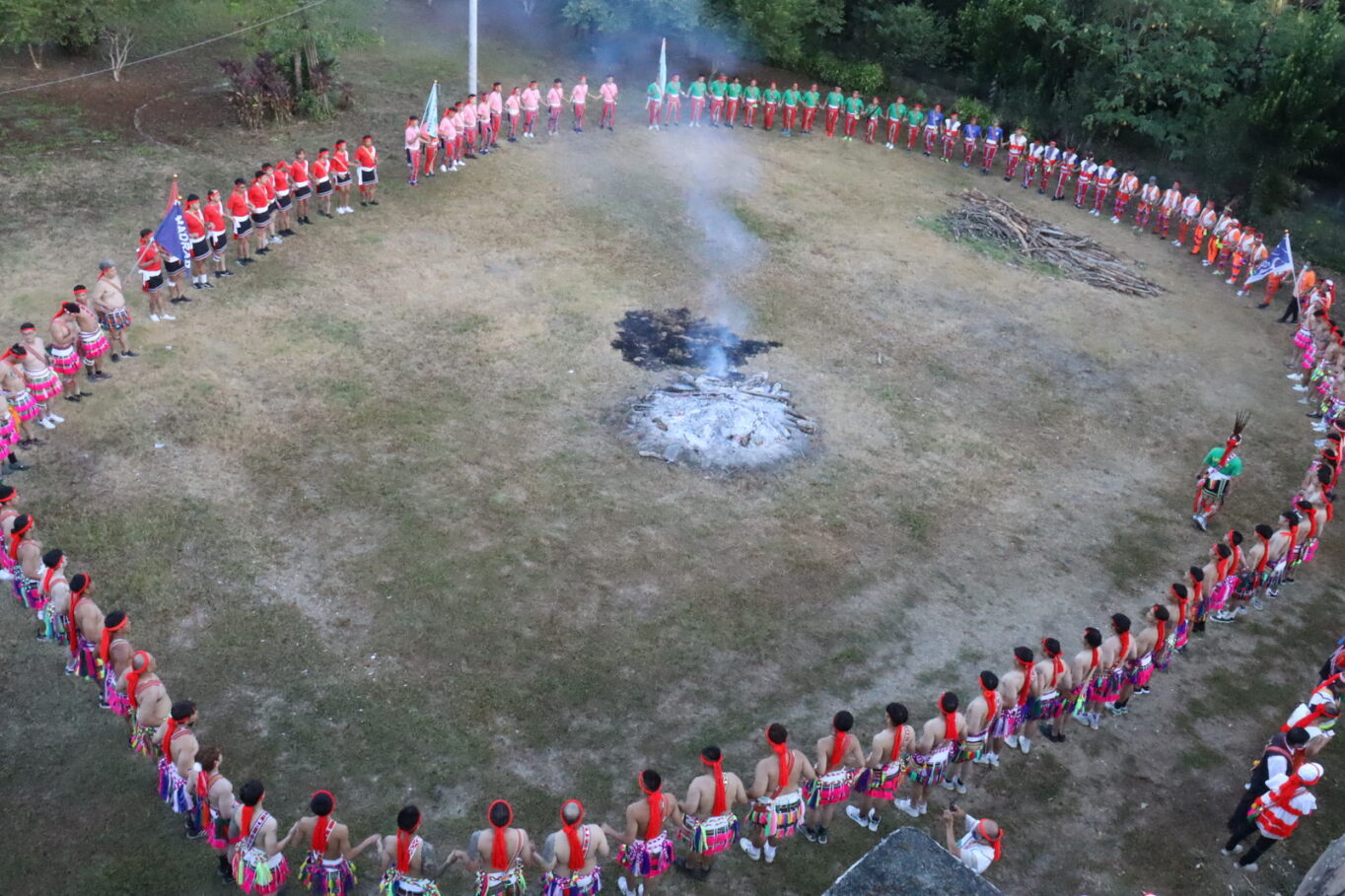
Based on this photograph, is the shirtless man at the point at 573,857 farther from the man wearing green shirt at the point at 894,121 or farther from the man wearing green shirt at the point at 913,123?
the man wearing green shirt at the point at 913,123

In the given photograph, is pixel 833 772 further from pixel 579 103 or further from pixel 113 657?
pixel 579 103

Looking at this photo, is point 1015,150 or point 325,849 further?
point 1015,150

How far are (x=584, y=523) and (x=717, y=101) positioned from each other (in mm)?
16323

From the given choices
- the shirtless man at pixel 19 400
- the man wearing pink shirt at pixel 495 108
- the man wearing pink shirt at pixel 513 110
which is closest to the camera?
the shirtless man at pixel 19 400

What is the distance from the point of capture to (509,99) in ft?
71.5

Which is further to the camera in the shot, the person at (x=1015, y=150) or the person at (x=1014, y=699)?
the person at (x=1015, y=150)

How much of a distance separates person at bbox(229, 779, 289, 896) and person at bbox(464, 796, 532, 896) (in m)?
1.22

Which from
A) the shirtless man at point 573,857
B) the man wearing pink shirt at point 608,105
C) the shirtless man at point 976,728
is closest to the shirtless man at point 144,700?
the shirtless man at point 573,857

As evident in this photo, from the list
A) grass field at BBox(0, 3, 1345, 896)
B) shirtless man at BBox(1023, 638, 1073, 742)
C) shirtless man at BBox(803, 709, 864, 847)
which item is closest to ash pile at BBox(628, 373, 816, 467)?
grass field at BBox(0, 3, 1345, 896)

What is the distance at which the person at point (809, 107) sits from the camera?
82.0 ft

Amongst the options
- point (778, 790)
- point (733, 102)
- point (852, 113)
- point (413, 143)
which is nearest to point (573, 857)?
point (778, 790)

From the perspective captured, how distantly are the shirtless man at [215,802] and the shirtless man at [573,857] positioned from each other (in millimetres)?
2191

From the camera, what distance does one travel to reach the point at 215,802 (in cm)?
729

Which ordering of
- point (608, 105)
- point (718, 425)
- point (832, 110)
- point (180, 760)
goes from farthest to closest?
point (832, 110) < point (608, 105) < point (718, 425) < point (180, 760)
